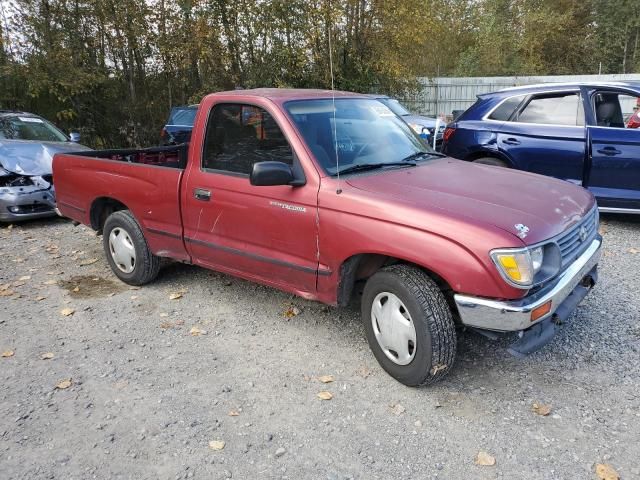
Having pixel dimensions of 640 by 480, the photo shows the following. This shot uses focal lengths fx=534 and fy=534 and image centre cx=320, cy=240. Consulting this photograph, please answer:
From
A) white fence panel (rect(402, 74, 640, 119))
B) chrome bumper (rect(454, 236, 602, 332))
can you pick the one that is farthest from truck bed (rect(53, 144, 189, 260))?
white fence panel (rect(402, 74, 640, 119))

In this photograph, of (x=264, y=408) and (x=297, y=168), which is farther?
(x=297, y=168)

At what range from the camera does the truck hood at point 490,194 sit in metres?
3.03

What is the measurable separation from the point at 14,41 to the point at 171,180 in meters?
10.4

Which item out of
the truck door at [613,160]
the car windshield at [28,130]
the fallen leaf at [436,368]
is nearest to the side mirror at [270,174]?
the fallen leaf at [436,368]

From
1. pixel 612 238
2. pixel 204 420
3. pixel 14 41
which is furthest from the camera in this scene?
pixel 14 41

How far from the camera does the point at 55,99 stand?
1319cm

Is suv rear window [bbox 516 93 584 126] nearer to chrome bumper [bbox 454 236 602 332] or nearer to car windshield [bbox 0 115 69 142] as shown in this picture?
chrome bumper [bbox 454 236 602 332]

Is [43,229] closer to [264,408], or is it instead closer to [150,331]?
[150,331]

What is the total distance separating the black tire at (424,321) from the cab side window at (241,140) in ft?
3.80

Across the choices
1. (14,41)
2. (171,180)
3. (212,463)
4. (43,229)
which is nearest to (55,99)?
(14,41)

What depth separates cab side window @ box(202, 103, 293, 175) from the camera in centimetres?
386

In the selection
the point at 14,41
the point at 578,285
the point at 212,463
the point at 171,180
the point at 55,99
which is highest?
the point at 14,41

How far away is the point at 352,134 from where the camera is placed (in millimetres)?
3951

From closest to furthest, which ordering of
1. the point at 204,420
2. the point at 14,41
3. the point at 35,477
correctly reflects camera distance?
1. the point at 35,477
2. the point at 204,420
3. the point at 14,41
